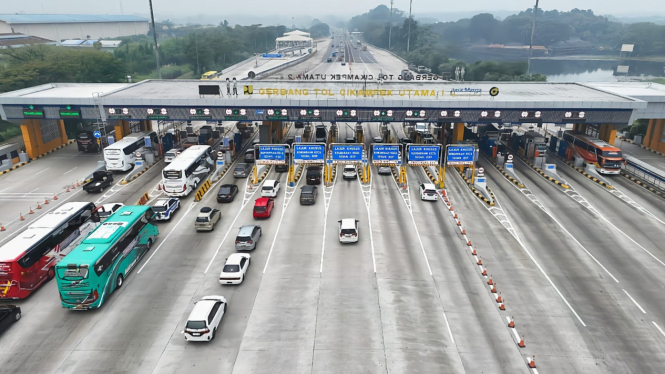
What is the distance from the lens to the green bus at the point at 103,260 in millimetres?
24750

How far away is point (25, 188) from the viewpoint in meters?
48.1

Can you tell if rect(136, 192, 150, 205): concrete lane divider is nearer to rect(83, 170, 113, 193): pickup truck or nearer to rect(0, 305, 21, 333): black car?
rect(83, 170, 113, 193): pickup truck

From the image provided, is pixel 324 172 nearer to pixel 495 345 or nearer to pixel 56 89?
pixel 495 345

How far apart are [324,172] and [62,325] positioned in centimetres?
3119

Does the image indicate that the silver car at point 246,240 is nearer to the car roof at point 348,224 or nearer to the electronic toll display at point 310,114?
the car roof at point 348,224

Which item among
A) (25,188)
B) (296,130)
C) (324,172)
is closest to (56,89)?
(25,188)

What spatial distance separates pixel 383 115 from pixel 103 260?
36.5 meters

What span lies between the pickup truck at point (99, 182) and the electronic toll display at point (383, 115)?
31.1 meters

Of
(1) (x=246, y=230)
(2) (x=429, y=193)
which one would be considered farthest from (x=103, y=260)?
(2) (x=429, y=193)

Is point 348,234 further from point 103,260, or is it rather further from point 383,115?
point 383,115

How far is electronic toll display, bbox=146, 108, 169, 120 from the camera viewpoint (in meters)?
53.9

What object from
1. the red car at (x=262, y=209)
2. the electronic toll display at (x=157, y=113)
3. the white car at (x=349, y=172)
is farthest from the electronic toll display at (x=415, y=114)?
the electronic toll display at (x=157, y=113)

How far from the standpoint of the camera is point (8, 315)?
24297mm

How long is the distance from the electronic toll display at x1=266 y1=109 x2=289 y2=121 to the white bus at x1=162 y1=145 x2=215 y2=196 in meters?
8.54
